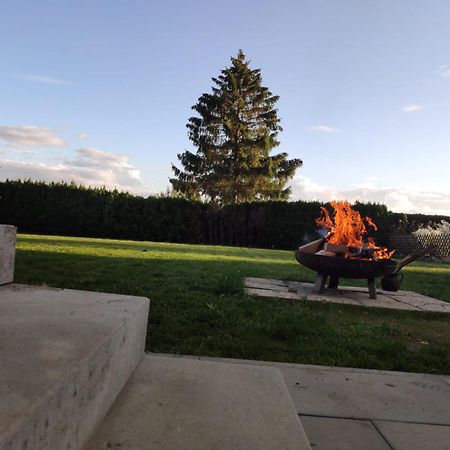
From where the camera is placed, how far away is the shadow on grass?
Answer: 3.29 meters

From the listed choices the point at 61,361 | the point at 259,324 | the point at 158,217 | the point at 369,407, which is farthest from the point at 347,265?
the point at 158,217

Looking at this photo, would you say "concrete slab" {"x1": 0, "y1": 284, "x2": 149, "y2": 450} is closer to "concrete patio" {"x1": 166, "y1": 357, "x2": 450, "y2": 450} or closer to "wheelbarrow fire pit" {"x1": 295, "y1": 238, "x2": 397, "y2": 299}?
"concrete patio" {"x1": 166, "y1": 357, "x2": 450, "y2": 450}

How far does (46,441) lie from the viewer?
1.12m

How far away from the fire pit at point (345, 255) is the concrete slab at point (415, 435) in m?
3.43

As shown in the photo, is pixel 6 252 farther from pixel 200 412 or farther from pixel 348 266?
pixel 348 266

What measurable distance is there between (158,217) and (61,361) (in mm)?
16857

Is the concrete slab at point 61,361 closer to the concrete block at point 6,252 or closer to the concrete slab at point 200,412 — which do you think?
the concrete slab at point 200,412

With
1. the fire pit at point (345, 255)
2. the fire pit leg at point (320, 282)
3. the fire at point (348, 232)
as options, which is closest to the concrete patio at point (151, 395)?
the fire pit at point (345, 255)

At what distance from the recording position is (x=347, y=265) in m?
5.47

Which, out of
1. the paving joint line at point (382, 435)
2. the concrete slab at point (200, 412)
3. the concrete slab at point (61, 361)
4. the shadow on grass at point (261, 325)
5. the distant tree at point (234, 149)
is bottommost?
the shadow on grass at point (261, 325)

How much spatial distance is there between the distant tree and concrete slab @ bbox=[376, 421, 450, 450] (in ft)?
95.4

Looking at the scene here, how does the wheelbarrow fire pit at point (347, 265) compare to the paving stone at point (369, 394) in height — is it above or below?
above

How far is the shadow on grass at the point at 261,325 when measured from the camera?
3.29 meters

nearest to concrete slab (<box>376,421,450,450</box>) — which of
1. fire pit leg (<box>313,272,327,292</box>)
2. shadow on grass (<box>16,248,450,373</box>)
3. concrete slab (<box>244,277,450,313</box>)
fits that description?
shadow on grass (<box>16,248,450,373</box>)
